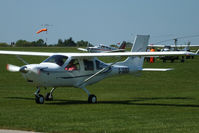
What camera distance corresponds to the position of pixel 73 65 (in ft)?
62.0

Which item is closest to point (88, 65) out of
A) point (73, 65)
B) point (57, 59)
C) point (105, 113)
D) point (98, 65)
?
point (98, 65)

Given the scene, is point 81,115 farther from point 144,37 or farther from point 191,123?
point 144,37

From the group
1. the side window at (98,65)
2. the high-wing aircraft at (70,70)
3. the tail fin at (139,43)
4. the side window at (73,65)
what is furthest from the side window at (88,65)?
the tail fin at (139,43)

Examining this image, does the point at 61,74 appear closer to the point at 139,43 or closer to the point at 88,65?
the point at 88,65

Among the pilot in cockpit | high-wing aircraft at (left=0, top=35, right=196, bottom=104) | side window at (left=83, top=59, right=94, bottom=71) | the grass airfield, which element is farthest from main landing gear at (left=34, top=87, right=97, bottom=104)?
the pilot in cockpit

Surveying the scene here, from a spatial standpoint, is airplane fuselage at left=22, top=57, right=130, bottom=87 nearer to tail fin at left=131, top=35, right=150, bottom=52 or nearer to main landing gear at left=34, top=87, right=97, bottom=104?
main landing gear at left=34, top=87, right=97, bottom=104

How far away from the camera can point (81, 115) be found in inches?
552

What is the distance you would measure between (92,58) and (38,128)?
28.9ft

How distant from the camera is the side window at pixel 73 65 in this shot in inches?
733

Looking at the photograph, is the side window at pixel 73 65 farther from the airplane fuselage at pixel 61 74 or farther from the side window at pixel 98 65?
the side window at pixel 98 65

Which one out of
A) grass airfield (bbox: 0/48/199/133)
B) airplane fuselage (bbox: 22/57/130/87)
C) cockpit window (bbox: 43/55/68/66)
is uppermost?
cockpit window (bbox: 43/55/68/66)

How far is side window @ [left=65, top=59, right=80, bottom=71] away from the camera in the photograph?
1861 cm

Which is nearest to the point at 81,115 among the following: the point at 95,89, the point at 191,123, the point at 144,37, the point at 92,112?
the point at 92,112

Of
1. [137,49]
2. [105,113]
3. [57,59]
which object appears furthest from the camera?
[137,49]
